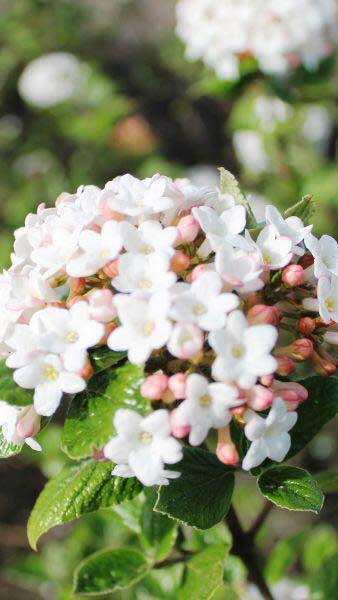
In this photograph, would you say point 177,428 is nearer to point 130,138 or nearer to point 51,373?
point 51,373

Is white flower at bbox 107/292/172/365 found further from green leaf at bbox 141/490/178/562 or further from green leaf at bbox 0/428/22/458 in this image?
green leaf at bbox 141/490/178/562

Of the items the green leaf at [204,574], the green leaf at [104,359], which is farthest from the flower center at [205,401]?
the green leaf at [204,574]

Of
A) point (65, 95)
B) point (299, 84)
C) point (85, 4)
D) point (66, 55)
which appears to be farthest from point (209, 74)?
point (85, 4)

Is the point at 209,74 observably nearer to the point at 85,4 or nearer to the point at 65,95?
the point at 65,95

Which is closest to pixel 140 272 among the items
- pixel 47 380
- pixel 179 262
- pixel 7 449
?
pixel 179 262

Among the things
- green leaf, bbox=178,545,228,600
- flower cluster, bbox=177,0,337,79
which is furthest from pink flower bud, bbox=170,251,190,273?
flower cluster, bbox=177,0,337,79
